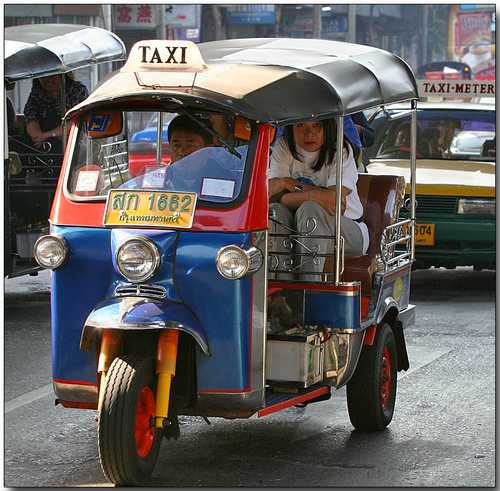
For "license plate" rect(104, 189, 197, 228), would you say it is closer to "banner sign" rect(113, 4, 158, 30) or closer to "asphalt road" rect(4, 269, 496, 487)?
"asphalt road" rect(4, 269, 496, 487)

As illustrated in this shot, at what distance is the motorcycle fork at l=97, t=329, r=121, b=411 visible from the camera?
5.74 meters

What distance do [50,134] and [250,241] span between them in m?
5.81

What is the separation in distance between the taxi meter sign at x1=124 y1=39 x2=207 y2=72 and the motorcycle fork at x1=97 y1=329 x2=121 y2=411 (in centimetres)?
128

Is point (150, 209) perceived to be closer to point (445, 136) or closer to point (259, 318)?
point (259, 318)

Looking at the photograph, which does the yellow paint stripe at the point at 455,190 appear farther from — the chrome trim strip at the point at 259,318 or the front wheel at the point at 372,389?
the chrome trim strip at the point at 259,318

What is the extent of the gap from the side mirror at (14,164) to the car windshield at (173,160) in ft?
13.7

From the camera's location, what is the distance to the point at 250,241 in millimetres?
5801

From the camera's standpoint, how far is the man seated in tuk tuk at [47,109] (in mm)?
11234

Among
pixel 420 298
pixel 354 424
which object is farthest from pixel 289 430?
pixel 420 298

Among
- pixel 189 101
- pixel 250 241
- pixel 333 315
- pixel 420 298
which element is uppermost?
pixel 189 101

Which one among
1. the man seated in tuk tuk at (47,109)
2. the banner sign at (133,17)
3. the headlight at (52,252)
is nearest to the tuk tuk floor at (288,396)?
the headlight at (52,252)

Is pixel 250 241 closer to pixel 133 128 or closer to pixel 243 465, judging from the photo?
pixel 243 465

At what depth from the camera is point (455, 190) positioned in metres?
11.9

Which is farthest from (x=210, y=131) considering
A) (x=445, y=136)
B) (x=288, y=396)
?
(x=445, y=136)
